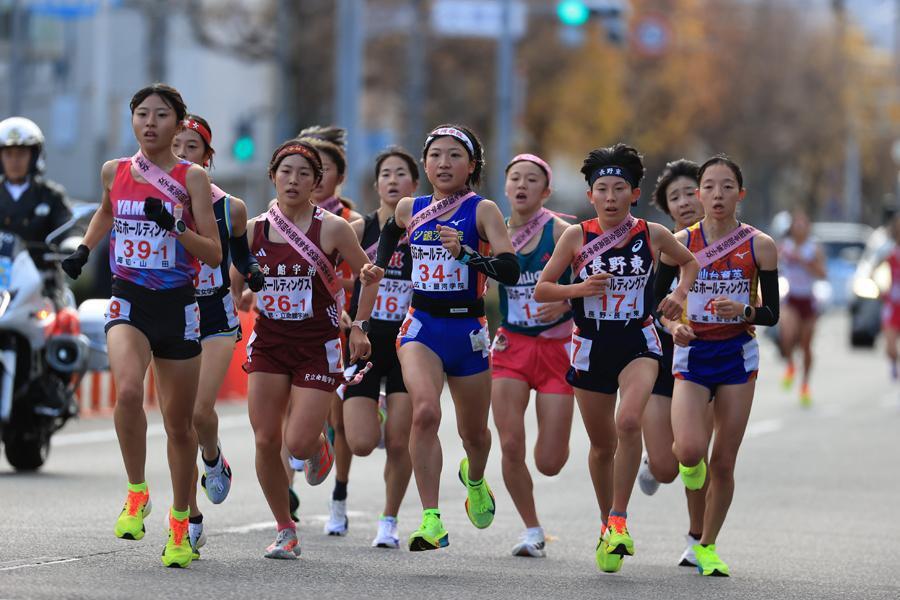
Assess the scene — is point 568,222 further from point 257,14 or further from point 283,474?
point 257,14

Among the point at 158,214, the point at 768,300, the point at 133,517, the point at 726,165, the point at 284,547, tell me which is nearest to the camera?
the point at 158,214

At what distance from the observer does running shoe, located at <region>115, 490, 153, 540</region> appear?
9359 millimetres

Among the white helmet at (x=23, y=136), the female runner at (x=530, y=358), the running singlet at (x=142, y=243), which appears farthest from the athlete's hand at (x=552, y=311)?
the white helmet at (x=23, y=136)

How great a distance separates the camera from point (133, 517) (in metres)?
9.41

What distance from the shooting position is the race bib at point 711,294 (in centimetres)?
1042

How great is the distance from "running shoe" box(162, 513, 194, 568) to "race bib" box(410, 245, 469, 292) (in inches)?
68.3

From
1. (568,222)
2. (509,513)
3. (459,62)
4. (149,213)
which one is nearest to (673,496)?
(509,513)

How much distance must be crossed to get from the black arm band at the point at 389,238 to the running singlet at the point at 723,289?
1.49 m

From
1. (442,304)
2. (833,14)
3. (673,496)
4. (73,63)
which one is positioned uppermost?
(833,14)

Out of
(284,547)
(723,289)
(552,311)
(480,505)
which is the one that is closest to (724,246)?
(723,289)

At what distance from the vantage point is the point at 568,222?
1162cm

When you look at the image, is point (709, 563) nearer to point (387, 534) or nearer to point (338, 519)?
point (387, 534)

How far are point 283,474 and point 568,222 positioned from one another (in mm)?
2452

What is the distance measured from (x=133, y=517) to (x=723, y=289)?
122 inches
